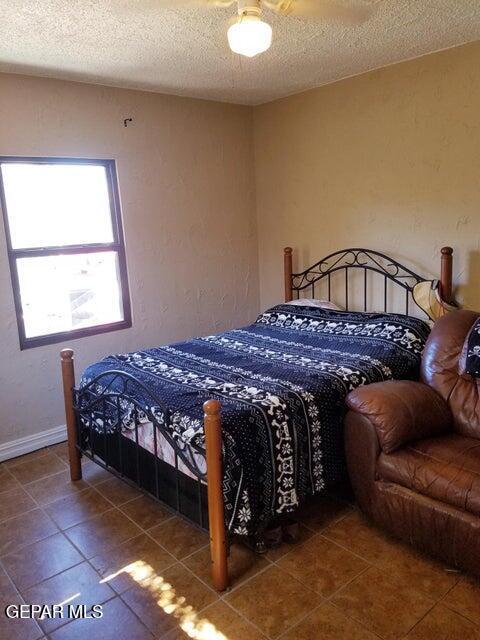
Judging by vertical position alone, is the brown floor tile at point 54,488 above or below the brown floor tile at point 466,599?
above

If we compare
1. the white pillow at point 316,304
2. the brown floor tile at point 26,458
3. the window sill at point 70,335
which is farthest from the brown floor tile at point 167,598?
the white pillow at point 316,304

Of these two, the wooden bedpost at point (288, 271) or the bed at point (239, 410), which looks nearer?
the bed at point (239, 410)

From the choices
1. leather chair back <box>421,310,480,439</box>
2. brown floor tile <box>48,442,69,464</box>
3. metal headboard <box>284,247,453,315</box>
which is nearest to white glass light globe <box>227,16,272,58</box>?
leather chair back <box>421,310,480,439</box>

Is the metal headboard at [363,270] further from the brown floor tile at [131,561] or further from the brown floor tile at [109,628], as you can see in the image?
the brown floor tile at [109,628]

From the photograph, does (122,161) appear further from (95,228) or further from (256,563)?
(256,563)

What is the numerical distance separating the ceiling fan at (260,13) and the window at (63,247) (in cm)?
150

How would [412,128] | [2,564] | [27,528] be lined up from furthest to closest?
[412,128] → [27,528] → [2,564]

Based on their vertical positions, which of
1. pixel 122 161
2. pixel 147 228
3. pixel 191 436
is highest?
pixel 122 161

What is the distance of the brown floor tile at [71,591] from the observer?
78.7 inches

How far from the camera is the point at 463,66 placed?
9.70ft

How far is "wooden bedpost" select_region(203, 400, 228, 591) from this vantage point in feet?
6.31

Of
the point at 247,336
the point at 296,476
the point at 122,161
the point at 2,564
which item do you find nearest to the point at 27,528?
the point at 2,564

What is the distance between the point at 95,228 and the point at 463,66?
254cm

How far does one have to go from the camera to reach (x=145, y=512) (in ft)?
8.46
